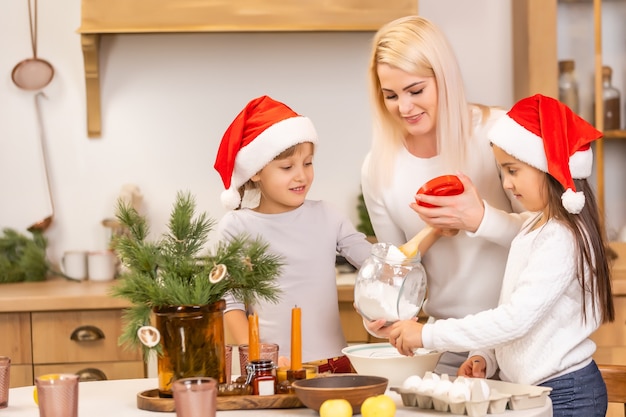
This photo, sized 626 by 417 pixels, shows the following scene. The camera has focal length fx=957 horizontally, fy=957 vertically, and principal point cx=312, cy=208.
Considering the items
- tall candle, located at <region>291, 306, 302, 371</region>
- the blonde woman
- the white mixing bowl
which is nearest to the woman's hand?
the blonde woman

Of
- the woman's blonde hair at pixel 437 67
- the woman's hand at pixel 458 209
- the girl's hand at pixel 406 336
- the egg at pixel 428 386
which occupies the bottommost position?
the egg at pixel 428 386

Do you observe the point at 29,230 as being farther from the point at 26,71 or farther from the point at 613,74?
the point at 613,74

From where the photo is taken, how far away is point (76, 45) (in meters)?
3.40

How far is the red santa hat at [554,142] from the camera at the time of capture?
174 cm

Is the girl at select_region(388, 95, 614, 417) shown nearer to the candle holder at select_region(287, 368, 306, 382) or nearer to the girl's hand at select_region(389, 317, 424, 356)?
the girl's hand at select_region(389, 317, 424, 356)

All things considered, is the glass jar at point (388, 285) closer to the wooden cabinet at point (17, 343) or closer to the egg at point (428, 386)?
the egg at point (428, 386)

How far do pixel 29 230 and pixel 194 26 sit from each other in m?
0.96

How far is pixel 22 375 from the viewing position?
2.91 metres

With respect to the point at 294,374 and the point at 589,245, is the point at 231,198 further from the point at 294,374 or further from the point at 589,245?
the point at 589,245

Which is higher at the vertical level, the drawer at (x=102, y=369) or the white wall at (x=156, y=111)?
the white wall at (x=156, y=111)

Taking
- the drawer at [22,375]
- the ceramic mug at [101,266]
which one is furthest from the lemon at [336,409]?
the ceramic mug at [101,266]

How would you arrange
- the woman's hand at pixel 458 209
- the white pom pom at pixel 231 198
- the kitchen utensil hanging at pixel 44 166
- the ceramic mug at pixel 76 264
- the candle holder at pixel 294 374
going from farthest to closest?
the kitchen utensil hanging at pixel 44 166 → the ceramic mug at pixel 76 264 → the white pom pom at pixel 231 198 → the woman's hand at pixel 458 209 → the candle holder at pixel 294 374

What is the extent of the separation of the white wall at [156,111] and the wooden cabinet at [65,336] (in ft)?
1.80

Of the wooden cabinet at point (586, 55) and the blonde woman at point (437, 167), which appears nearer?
the blonde woman at point (437, 167)
